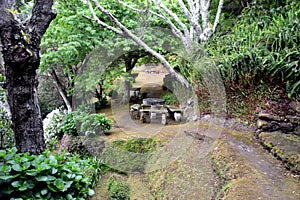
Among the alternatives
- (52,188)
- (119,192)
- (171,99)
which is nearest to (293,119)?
(119,192)

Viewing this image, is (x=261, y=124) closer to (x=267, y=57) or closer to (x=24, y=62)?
(x=267, y=57)

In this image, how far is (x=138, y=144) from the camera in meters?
3.93

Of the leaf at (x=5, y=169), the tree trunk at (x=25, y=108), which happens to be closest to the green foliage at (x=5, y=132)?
the tree trunk at (x=25, y=108)

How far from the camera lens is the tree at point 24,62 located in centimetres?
210

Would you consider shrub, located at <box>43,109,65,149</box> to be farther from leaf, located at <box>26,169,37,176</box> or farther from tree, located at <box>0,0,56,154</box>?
leaf, located at <box>26,169,37,176</box>

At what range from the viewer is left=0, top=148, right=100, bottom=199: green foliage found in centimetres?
205

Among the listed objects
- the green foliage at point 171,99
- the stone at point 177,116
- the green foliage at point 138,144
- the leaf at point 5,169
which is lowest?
the green foliage at point 138,144

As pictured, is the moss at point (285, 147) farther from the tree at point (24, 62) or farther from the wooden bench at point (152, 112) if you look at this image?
the tree at point (24, 62)

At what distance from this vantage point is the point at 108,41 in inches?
212

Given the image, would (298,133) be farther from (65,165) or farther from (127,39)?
(127,39)

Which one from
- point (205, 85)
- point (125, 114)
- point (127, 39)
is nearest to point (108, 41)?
point (127, 39)

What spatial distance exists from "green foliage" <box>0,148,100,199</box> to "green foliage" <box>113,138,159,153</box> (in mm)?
1470

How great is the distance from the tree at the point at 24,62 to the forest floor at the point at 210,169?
4.09 ft

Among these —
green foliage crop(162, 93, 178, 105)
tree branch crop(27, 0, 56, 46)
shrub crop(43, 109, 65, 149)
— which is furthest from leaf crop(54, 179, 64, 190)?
green foliage crop(162, 93, 178, 105)
